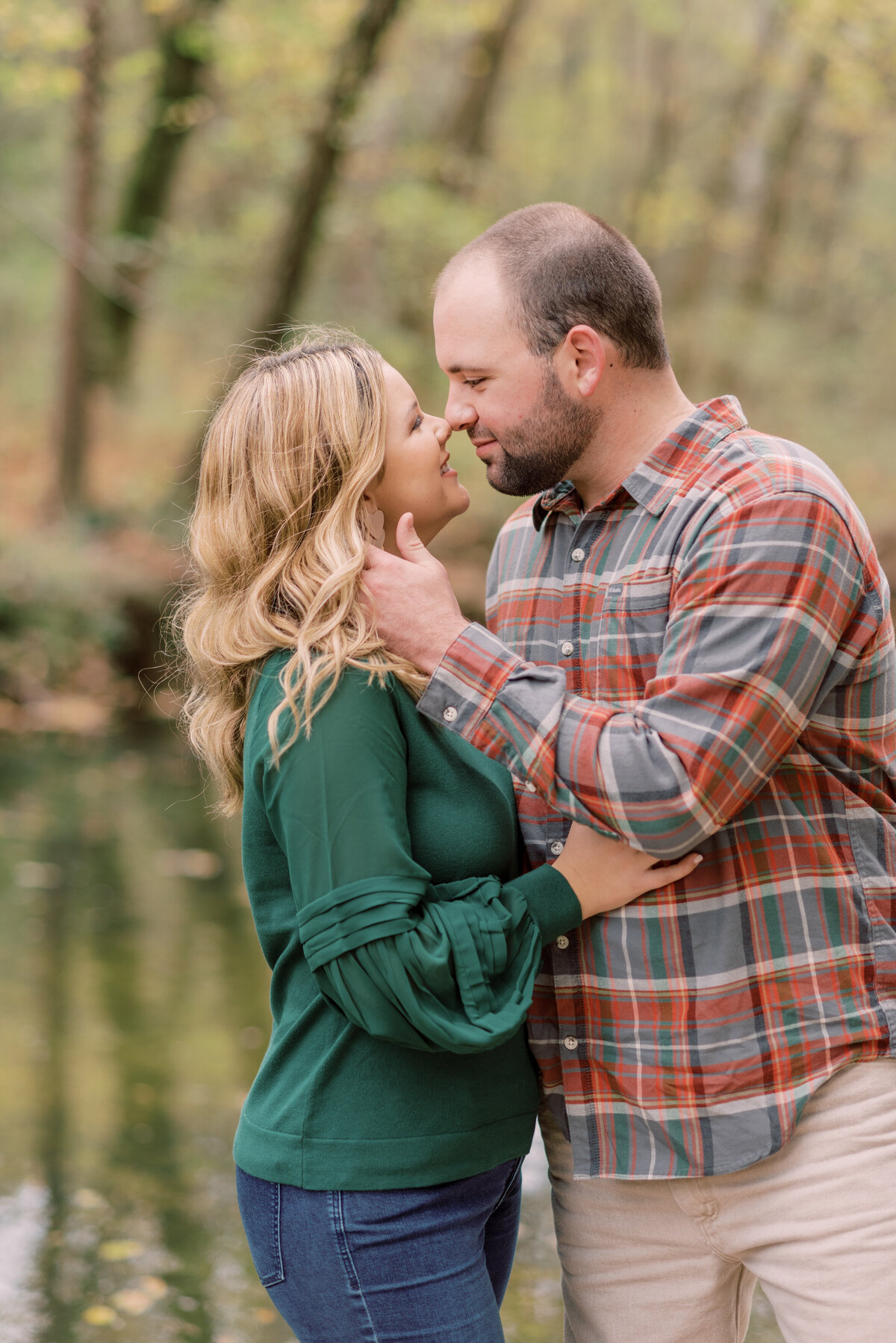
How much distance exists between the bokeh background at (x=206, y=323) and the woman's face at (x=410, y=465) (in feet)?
1.71

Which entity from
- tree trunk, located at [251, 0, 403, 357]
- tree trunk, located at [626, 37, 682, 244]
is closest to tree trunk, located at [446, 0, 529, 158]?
tree trunk, located at [626, 37, 682, 244]

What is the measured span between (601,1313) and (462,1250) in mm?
453

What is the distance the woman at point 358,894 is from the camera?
1822 mm

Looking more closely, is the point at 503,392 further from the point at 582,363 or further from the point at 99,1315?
the point at 99,1315

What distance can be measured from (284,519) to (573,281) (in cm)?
68

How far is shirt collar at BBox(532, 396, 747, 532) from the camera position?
7.13 feet

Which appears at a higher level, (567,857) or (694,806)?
(694,806)

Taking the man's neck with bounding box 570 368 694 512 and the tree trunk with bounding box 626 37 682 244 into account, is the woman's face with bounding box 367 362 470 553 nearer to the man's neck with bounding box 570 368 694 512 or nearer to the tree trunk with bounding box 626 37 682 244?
the man's neck with bounding box 570 368 694 512

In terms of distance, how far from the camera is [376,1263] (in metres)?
1.90

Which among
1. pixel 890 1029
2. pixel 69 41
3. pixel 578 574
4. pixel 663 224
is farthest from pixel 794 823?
pixel 663 224

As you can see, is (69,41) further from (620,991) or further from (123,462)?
(620,991)

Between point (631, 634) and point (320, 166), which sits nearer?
point (631, 634)

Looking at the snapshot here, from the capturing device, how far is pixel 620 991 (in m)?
2.07

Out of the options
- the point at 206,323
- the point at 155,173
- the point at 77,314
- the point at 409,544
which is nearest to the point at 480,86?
the point at 155,173
